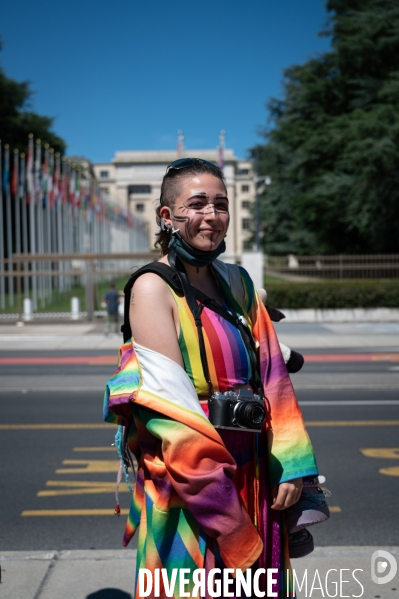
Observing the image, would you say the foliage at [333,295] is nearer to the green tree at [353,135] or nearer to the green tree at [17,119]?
the green tree at [353,135]

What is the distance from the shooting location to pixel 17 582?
338 centimetres

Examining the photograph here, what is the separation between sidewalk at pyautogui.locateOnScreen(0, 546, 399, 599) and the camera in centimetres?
325

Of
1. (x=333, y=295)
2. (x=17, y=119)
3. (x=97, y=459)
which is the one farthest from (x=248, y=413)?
(x=17, y=119)

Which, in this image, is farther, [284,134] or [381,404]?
[284,134]

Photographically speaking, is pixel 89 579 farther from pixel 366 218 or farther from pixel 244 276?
pixel 366 218

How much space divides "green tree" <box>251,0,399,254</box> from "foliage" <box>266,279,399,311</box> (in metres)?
5.40

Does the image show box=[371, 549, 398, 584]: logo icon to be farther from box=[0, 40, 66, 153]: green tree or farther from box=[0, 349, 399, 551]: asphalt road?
box=[0, 40, 66, 153]: green tree

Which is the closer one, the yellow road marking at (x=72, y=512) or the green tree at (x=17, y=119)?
the yellow road marking at (x=72, y=512)

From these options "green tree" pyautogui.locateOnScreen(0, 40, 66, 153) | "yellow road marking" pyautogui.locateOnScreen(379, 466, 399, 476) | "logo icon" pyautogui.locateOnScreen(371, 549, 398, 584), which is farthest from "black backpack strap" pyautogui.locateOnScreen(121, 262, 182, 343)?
"green tree" pyautogui.locateOnScreen(0, 40, 66, 153)

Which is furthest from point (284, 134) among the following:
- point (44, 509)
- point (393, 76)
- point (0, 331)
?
point (44, 509)

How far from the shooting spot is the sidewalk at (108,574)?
3.25 meters

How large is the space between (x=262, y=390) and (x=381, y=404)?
22.3 ft

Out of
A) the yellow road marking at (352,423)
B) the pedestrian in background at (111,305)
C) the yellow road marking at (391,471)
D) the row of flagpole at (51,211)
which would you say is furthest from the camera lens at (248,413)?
the row of flagpole at (51,211)

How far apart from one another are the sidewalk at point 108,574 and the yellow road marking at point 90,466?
6.05 feet
